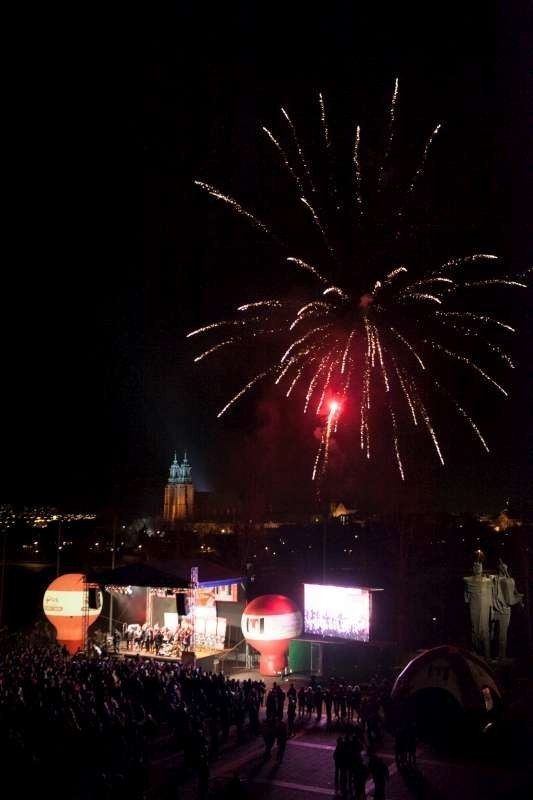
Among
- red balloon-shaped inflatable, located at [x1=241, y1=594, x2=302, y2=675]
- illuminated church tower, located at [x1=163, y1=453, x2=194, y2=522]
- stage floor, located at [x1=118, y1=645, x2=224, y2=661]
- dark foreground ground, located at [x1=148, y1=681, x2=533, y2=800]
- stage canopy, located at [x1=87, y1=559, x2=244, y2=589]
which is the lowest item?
dark foreground ground, located at [x1=148, y1=681, x2=533, y2=800]

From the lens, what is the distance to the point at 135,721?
15.7 m

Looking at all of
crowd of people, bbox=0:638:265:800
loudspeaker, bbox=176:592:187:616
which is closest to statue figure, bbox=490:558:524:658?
crowd of people, bbox=0:638:265:800

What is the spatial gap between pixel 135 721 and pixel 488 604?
12374 mm

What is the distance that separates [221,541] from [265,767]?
43.1 m

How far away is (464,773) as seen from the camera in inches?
564

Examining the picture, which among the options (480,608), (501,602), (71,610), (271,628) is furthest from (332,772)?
(71,610)

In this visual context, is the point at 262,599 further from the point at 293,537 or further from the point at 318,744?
the point at 293,537

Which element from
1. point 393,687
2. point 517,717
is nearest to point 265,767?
point 393,687

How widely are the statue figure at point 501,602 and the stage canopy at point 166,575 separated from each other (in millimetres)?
8882

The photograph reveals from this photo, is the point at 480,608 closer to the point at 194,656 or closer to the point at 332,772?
the point at 194,656

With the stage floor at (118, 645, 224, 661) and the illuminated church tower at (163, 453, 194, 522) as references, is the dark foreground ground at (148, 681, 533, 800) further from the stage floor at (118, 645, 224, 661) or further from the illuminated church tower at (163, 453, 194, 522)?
the illuminated church tower at (163, 453, 194, 522)

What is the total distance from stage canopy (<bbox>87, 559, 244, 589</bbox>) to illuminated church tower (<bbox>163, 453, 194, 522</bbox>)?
119 meters

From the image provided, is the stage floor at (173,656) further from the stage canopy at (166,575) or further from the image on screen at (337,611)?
the image on screen at (337,611)

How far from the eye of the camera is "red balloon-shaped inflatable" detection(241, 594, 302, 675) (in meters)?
22.9
